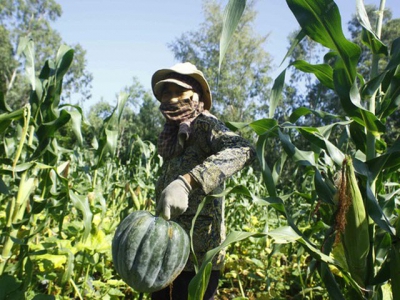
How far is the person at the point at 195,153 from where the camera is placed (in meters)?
1.58

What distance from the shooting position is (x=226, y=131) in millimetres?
1736

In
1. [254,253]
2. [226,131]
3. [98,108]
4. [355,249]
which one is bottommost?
[254,253]

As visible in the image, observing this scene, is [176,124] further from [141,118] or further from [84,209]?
[141,118]

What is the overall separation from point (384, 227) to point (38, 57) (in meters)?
33.0

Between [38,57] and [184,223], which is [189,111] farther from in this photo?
[38,57]

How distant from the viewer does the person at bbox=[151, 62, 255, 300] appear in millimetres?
A: 1585

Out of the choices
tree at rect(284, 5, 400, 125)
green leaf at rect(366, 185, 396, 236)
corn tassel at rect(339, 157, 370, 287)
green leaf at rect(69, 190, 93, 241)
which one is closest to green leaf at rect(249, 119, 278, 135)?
corn tassel at rect(339, 157, 370, 287)

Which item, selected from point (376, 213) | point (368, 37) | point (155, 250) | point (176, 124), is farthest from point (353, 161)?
point (176, 124)

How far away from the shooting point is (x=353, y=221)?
144 centimetres

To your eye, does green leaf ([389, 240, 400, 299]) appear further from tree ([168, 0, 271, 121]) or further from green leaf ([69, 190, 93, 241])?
tree ([168, 0, 271, 121])

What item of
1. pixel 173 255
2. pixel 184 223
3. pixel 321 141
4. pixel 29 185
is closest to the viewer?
pixel 173 255

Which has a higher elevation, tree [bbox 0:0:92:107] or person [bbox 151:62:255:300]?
tree [bbox 0:0:92:107]

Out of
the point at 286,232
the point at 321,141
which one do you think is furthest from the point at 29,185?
the point at 321,141

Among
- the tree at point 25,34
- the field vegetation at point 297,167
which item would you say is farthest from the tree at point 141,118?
the field vegetation at point 297,167
